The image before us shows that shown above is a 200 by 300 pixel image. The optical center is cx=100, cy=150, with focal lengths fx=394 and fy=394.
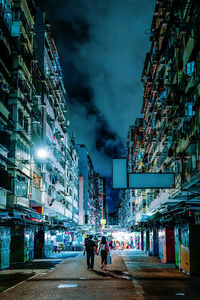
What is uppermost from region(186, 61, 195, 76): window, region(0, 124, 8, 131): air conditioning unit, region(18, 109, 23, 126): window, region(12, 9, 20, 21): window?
region(12, 9, 20, 21): window

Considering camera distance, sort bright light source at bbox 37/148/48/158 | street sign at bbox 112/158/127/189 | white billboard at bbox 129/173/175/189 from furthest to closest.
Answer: bright light source at bbox 37/148/48/158 → white billboard at bbox 129/173/175/189 → street sign at bbox 112/158/127/189

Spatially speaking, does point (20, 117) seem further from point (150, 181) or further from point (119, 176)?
point (150, 181)

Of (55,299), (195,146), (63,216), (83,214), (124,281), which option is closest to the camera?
(55,299)

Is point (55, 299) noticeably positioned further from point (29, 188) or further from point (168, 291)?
point (29, 188)

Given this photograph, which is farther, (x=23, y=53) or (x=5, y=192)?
(x=23, y=53)

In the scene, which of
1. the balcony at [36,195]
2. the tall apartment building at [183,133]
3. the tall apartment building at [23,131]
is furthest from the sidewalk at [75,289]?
the balcony at [36,195]

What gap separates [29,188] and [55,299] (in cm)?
2281

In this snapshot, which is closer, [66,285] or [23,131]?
[66,285]

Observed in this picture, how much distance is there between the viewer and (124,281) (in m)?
15.8

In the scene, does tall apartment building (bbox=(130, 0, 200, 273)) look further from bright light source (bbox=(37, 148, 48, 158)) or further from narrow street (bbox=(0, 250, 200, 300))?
bright light source (bbox=(37, 148, 48, 158))

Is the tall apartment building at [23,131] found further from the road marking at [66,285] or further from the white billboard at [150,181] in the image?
the white billboard at [150,181]

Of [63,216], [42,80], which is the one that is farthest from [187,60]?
[63,216]

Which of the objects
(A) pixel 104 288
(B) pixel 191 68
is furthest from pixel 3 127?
(A) pixel 104 288

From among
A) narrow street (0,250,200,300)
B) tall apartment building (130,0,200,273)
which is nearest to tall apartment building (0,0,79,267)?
narrow street (0,250,200,300)
